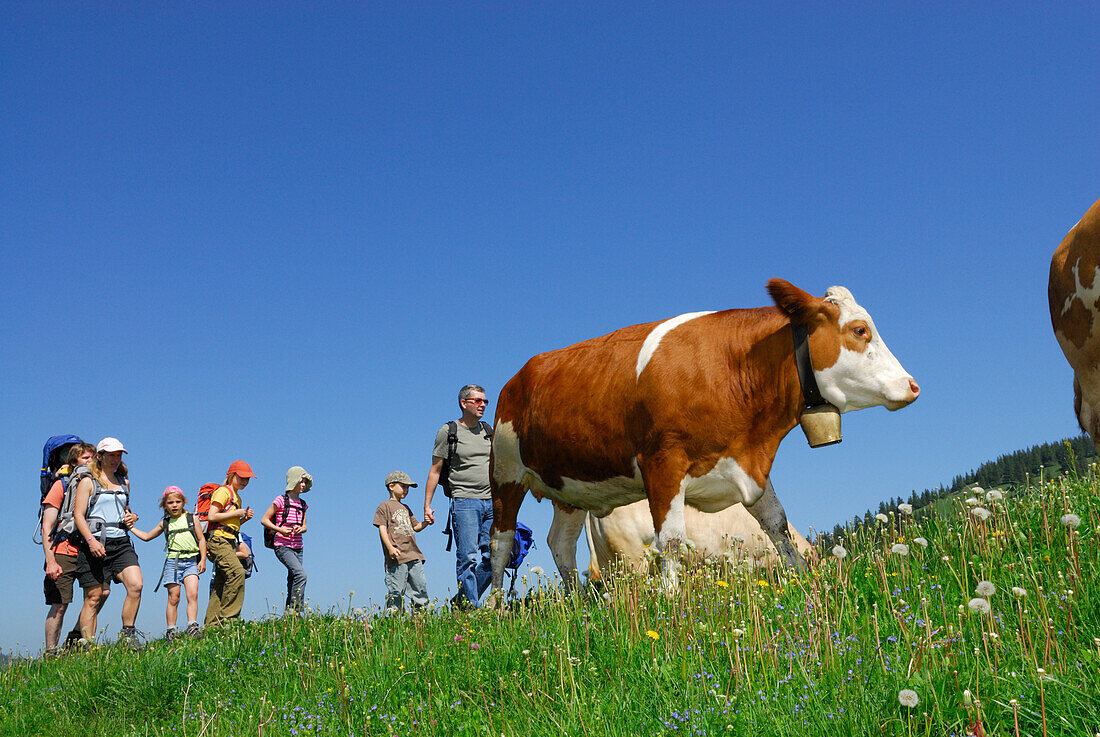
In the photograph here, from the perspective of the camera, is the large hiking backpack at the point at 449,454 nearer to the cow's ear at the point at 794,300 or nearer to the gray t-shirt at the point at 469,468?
the gray t-shirt at the point at 469,468

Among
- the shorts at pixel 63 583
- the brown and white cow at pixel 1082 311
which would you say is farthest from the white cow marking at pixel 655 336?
the shorts at pixel 63 583

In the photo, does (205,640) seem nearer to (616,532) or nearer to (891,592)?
(616,532)

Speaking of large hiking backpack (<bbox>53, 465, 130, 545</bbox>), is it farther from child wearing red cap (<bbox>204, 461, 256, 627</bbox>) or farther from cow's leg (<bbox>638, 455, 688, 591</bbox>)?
cow's leg (<bbox>638, 455, 688, 591</bbox>)

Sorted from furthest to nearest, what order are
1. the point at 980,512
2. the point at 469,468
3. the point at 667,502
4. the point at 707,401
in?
the point at 469,468 → the point at 707,401 → the point at 667,502 → the point at 980,512

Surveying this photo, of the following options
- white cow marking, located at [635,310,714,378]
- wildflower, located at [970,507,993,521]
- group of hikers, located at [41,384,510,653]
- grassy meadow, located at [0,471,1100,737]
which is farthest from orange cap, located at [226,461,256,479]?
wildflower, located at [970,507,993,521]

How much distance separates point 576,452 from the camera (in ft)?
25.0

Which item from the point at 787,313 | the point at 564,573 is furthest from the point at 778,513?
the point at 564,573

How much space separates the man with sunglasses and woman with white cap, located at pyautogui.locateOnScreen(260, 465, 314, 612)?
6.15ft

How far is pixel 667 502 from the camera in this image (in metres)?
6.77

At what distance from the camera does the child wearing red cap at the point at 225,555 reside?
1127 centimetres

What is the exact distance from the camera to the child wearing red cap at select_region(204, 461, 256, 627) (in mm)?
11266

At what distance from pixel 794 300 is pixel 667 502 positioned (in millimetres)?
1866

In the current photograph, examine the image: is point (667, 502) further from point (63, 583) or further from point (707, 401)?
point (63, 583)

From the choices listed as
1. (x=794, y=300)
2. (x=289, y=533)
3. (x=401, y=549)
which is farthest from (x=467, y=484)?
(x=794, y=300)
